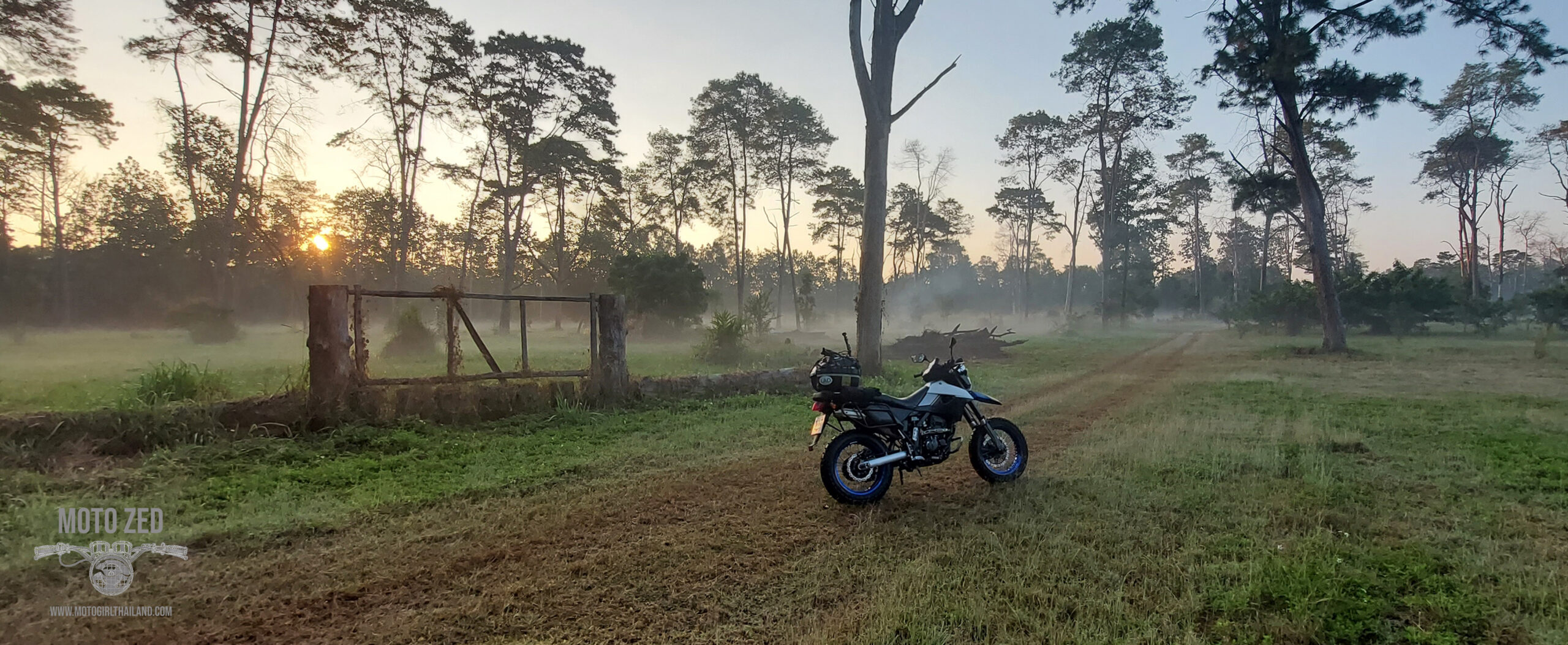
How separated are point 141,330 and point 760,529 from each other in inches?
941

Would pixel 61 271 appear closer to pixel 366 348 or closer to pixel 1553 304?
pixel 366 348

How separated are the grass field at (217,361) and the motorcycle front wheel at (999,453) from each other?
7.07 meters

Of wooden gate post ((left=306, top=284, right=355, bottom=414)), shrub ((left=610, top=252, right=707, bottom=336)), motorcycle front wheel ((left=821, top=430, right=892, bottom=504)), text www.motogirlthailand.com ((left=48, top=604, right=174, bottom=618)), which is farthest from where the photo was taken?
shrub ((left=610, top=252, right=707, bottom=336))

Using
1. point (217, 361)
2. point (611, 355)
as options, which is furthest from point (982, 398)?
point (217, 361)

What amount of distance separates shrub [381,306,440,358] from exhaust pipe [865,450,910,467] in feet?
45.8

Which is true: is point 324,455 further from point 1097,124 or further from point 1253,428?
point 1097,124

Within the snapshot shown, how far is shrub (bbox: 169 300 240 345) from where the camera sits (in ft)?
57.5

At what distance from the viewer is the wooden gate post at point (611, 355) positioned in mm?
8484

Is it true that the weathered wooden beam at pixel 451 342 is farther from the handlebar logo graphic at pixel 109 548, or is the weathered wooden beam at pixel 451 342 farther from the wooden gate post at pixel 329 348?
the handlebar logo graphic at pixel 109 548

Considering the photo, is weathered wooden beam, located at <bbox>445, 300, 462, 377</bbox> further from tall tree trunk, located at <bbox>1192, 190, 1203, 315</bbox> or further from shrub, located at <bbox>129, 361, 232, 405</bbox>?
tall tree trunk, located at <bbox>1192, 190, 1203, 315</bbox>

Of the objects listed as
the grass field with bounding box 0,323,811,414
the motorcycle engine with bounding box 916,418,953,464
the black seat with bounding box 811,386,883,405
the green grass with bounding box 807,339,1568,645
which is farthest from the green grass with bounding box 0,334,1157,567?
the green grass with bounding box 807,339,1568,645

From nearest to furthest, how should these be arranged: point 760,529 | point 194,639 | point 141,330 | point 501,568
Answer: point 194,639 < point 501,568 < point 760,529 < point 141,330

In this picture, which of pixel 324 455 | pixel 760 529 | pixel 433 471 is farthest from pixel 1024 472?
pixel 324 455

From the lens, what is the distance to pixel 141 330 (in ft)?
61.4
